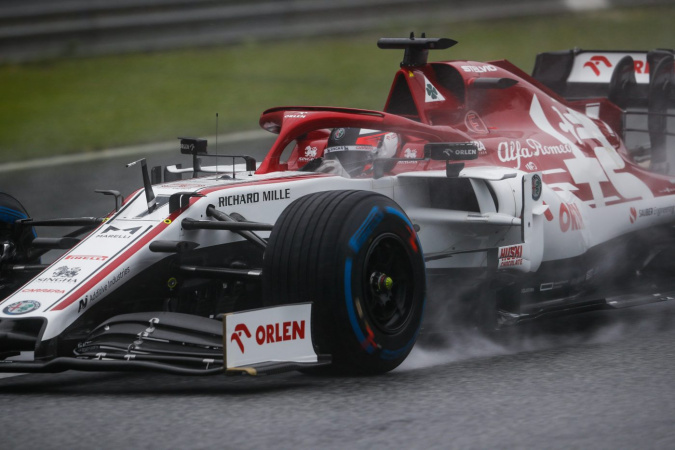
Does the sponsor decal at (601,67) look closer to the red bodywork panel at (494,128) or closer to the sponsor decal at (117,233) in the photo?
the red bodywork panel at (494,128)

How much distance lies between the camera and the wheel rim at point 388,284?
18.5ft

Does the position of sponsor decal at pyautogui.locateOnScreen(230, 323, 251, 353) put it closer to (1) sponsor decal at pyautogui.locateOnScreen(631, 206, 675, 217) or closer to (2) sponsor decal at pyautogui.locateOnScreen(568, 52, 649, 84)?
(1) sponsor decal at pyautogui.locateOnScreen(631, 206, 675, 217)

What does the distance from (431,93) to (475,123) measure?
337 mm

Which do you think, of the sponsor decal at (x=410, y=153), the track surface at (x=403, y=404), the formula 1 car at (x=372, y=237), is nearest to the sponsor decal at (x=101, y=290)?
the formula 1 car at (x=372, y=237)

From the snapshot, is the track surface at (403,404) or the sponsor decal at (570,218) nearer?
the track surface at (403,404)

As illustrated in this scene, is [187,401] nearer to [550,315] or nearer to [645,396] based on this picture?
[645,396]

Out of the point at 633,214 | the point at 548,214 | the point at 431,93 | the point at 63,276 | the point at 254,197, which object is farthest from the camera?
the point at 633,214

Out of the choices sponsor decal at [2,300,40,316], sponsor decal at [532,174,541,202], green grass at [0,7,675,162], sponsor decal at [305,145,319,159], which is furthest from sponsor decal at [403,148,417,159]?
green grass at [0,7,675,162]

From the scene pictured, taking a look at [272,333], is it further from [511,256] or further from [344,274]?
[511,256]

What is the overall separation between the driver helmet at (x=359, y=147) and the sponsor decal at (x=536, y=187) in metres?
0.92

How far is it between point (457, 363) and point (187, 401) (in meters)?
1.51

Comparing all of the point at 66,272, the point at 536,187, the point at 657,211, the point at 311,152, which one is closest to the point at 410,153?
the point at 311,152

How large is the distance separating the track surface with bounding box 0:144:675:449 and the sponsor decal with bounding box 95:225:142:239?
69 cm

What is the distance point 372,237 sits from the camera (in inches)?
220
